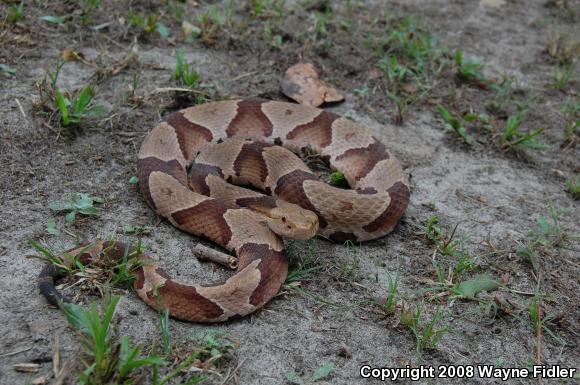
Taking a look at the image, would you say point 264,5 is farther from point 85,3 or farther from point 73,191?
point 73,191

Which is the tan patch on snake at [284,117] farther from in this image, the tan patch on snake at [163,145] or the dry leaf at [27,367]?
the dry leaf at [27,367]

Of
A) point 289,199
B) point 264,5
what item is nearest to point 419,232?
point 289,199

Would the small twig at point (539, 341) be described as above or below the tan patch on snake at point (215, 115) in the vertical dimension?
below

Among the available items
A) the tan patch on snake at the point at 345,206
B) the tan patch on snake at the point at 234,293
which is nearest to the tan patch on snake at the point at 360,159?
the tan patch on snake at the point at 345,206

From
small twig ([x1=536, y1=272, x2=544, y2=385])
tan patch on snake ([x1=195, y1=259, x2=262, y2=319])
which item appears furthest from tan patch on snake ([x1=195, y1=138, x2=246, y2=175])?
small twig ([x1=536, y1=272, x2=544, y2=385])

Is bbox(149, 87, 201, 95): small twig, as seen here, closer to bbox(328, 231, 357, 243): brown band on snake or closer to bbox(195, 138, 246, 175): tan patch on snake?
bbox(195, 138, 246, 175): tan patch on snake
